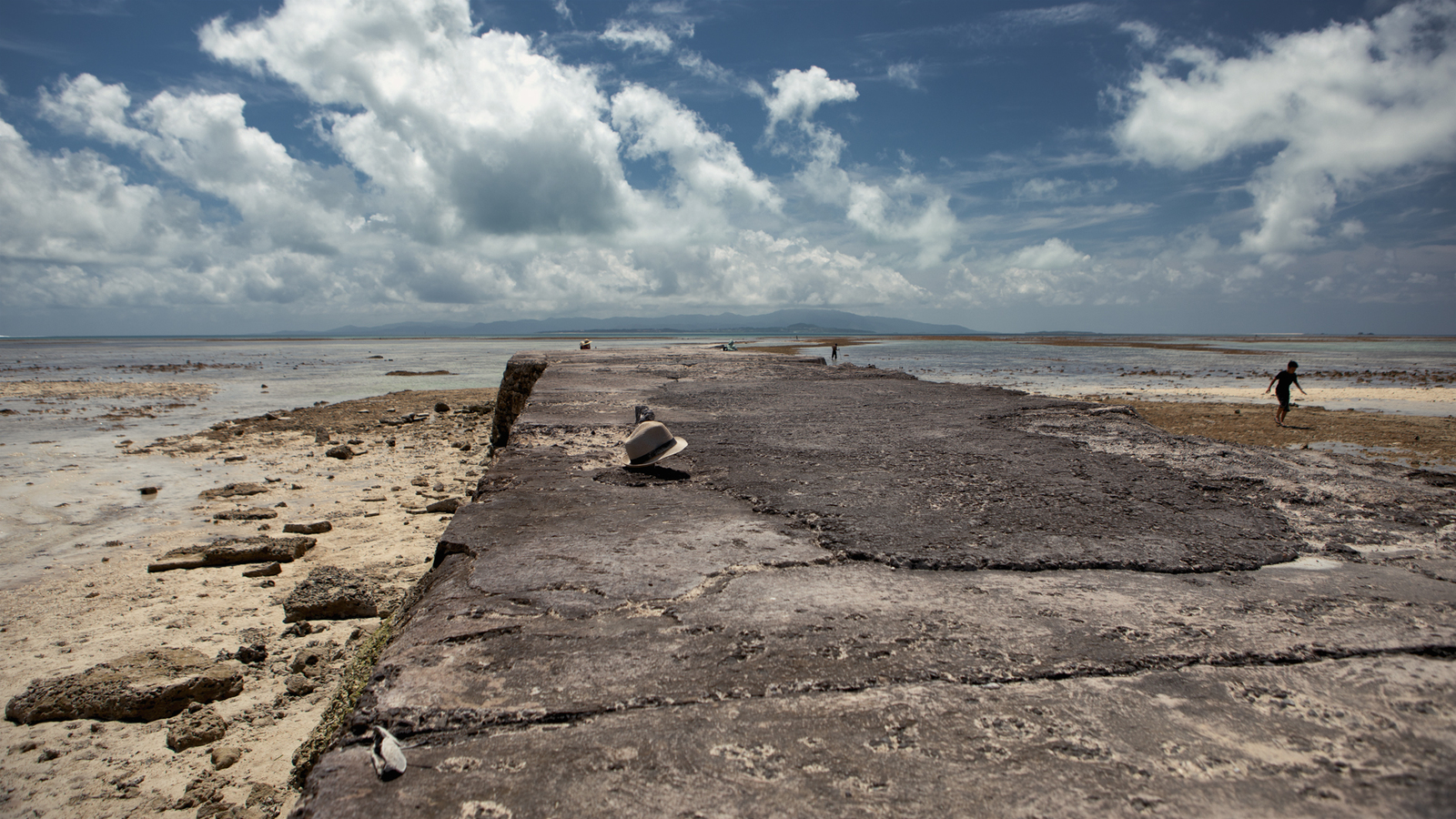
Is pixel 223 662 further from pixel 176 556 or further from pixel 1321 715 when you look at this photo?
pixel 1321 715

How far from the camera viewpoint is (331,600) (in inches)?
145

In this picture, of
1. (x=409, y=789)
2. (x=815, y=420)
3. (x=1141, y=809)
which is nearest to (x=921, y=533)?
(x=1141, y=809)

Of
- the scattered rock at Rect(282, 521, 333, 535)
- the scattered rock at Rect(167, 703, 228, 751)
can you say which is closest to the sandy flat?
the scattered rock at Rect(282, 521, 333, 535)

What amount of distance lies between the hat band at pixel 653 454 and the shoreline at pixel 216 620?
163 cm

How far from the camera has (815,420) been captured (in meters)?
4.02

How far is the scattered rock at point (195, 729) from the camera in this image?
261cm

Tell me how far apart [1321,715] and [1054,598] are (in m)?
0.51

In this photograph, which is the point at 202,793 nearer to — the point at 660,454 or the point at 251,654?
the point at 251,654

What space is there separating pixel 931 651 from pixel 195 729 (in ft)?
9.44

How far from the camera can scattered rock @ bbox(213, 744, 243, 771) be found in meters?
2.50

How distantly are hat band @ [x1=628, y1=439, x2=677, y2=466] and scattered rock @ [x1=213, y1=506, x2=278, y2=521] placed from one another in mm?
4503

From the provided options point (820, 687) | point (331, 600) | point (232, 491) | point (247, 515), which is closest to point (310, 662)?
point (331, 600)

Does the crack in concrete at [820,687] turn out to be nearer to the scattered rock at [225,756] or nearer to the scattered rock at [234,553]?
the scattered rock at [225,756]

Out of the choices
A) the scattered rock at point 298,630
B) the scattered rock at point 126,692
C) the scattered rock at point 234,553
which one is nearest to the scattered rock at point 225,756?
the scattered rock at point 126,692
